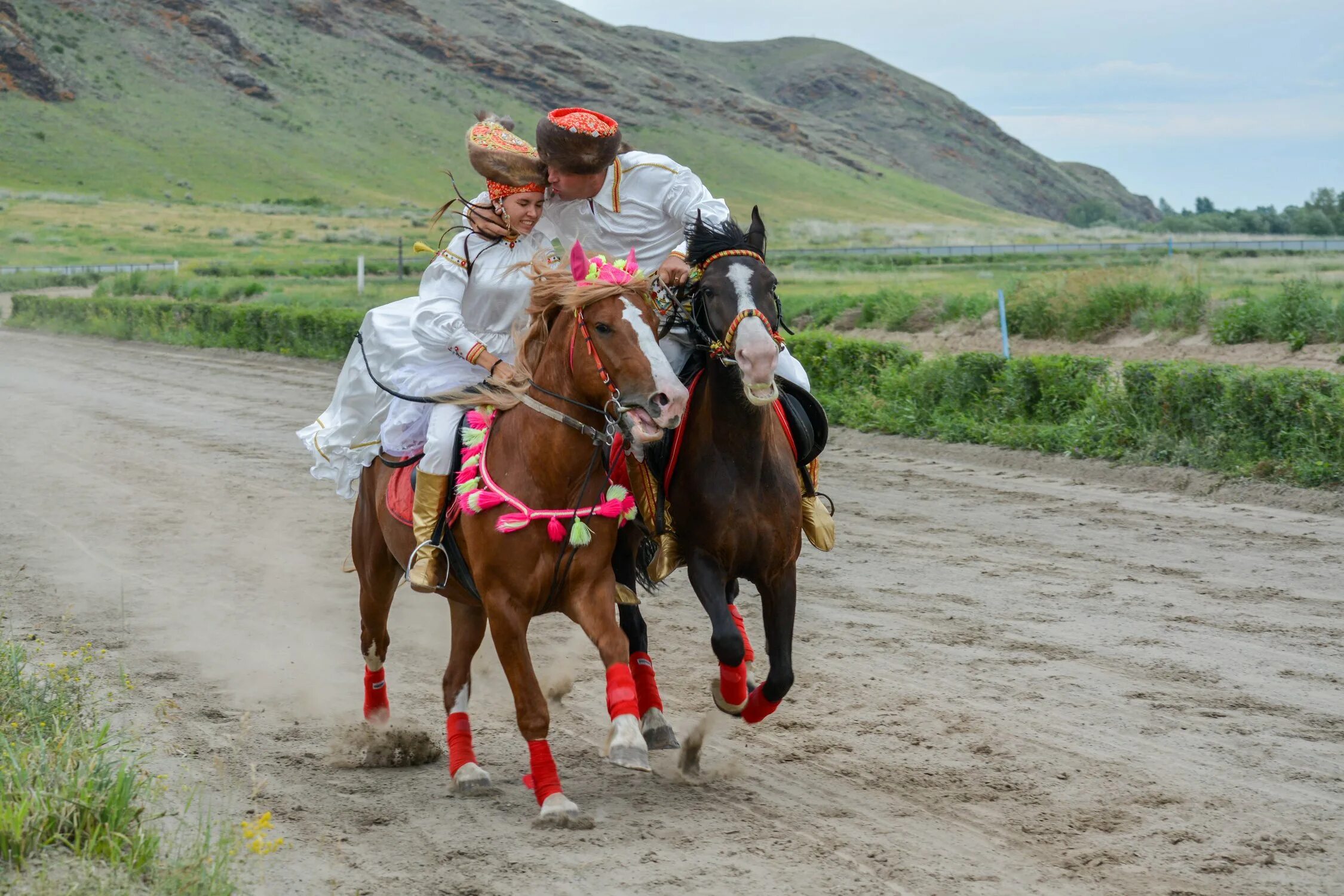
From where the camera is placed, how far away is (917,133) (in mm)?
182250

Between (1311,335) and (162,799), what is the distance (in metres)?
13.7

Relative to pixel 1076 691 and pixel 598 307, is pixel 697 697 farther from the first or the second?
pixel 598 307

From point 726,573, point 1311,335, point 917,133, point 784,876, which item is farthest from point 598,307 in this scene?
point 917,133

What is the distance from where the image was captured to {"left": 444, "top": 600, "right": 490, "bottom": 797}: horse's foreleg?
18.1 feet

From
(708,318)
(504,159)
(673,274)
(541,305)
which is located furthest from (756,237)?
(504,159)

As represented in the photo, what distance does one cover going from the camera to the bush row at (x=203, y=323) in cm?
2425

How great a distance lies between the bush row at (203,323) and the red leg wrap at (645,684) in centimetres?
1553

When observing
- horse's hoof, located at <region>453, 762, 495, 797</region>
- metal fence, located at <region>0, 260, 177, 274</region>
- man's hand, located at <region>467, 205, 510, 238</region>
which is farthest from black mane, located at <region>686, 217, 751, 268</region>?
metal fence, located at <region>0, 260, 177, 274</region>

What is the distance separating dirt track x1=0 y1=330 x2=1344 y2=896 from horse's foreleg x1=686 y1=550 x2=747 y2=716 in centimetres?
40

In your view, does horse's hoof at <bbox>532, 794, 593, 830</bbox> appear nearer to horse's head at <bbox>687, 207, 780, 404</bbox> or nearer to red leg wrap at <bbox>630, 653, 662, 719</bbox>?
red leg wrap at <bbox>630, 653, 662, 719</bbox>

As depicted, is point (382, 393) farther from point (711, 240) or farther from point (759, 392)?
point (759, 392)

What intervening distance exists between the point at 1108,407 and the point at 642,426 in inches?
358

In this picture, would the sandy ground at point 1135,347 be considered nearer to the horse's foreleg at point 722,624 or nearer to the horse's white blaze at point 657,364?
the horse's foreleg at point 722,624

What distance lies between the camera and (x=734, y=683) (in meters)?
5.61
